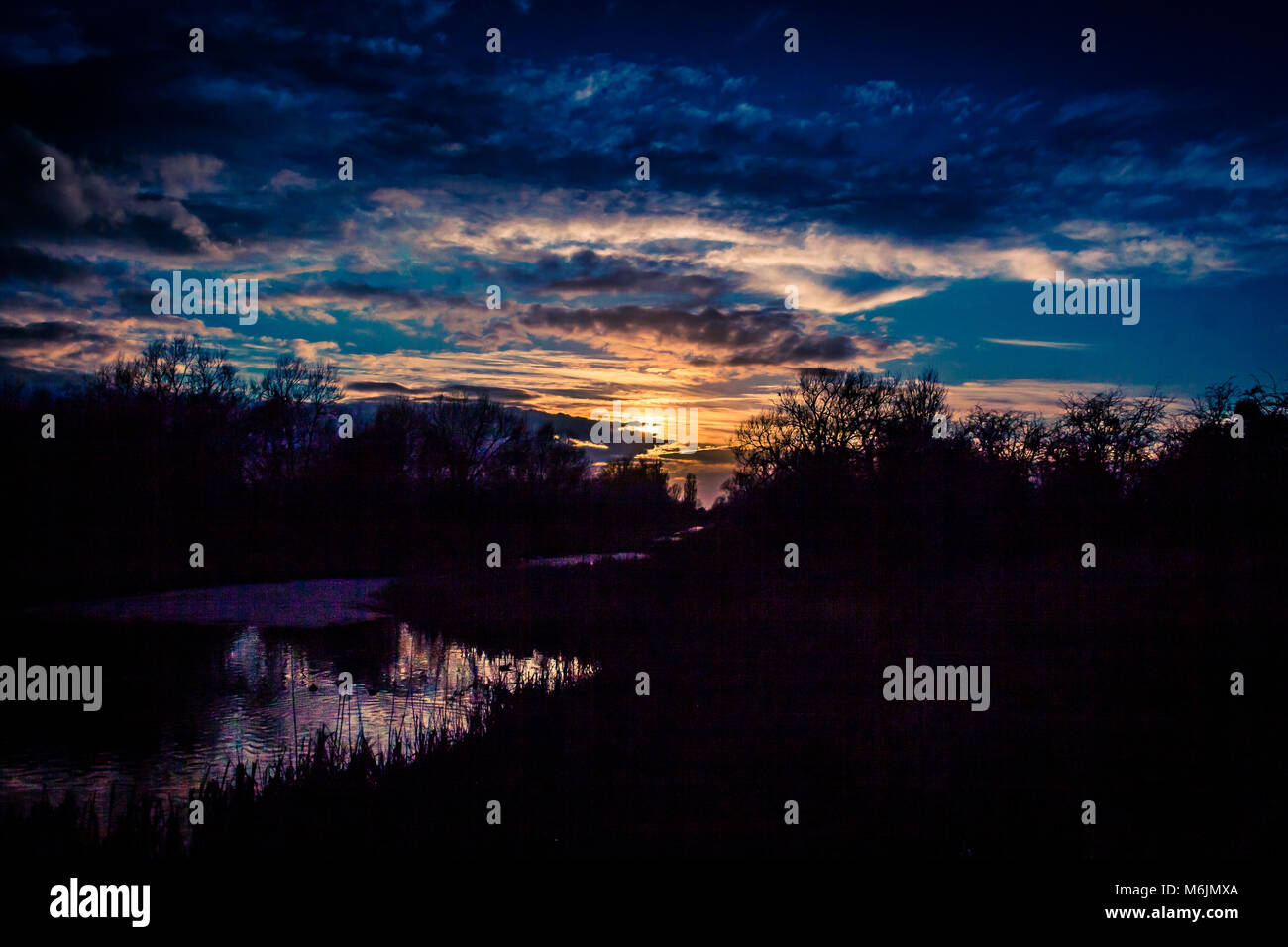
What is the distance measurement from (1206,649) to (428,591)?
94.8 feet

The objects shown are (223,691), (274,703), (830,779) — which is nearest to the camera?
(830,779)

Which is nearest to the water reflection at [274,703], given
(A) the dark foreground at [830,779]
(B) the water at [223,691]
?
(B) the water at [223,691]

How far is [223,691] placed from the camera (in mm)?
17609

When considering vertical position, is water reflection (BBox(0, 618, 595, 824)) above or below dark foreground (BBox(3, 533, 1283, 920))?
below

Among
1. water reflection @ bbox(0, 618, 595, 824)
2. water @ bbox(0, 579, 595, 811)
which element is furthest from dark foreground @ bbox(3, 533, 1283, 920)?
water @ bbox(0, 579, 595, 811)

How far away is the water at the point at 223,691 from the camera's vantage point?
40.8 ft

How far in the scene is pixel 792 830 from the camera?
8.24m

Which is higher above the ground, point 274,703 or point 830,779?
point 830,779

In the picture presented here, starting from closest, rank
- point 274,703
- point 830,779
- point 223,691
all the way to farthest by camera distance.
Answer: point 830,779 → point 274,703 → point 223,691

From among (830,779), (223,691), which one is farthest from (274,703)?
(830,779)

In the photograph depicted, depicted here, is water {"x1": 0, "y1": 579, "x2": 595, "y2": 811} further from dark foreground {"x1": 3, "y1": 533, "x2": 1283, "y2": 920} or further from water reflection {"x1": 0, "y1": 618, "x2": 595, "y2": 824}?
dark foreground {"x1": 3, "y1": 533, "x2": 1283, "y2": 920}

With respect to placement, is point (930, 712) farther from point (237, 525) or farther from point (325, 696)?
point (237, 525)

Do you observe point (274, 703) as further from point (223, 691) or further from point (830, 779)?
point (830, 779)

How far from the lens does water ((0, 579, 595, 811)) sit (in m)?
12.4
